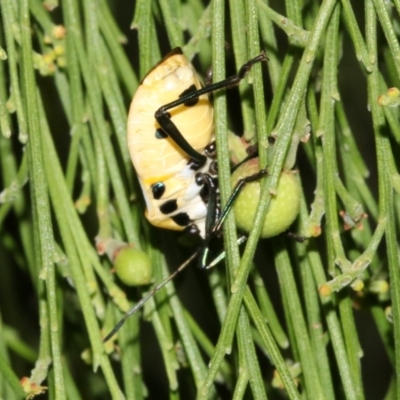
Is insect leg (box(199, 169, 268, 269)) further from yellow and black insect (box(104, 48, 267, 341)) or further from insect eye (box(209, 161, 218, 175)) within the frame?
insect eye (box(209, 161, 218, 175))

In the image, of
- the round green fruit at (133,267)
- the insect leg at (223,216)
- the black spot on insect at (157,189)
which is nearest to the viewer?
the insect leg at (223,216)

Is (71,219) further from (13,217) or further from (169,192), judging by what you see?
(13,217)

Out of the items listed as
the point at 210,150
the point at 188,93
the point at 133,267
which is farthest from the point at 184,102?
the point at 133,267

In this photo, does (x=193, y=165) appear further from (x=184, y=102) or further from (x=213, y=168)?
(x=184, y=102)

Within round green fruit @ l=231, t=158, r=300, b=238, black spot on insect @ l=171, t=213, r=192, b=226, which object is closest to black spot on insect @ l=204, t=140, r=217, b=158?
black spot on insect @ l=171, t=213, r=192, b=226

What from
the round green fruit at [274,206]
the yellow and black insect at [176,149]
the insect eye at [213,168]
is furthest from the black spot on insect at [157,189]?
the round green fruit at [274,206]

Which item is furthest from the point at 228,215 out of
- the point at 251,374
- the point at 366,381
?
the point at 366,381

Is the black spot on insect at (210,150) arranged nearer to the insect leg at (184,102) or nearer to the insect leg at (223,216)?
the insect leg at (184,102)
